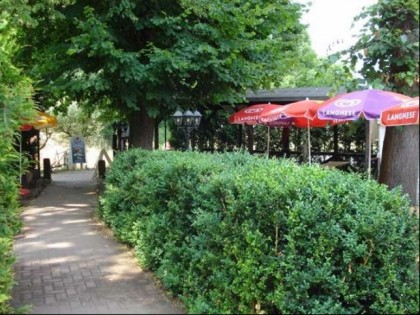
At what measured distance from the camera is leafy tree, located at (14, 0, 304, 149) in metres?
12.4

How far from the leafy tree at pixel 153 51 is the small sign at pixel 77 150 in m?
18.7

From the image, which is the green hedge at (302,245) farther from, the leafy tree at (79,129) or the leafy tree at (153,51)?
the leafy tree at (79,129)

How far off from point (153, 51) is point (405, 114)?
29.7 ft

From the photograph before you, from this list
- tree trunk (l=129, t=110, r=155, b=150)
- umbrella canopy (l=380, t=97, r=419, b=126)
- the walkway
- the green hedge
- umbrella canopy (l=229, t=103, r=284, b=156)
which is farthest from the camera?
umbrella canopy (l=229, t=103, r=284, b=156)

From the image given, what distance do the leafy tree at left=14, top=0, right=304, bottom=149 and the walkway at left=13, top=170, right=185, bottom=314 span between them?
3.83 metres

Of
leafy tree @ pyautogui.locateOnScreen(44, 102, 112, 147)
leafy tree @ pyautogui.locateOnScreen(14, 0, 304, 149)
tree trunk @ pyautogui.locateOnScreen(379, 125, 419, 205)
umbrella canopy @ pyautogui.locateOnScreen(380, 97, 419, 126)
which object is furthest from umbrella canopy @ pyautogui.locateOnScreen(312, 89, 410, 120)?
leafy tree @ pyautogui.locateOnScreen(44, 102, 112, 147)

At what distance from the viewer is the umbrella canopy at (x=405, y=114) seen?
13.7 feet

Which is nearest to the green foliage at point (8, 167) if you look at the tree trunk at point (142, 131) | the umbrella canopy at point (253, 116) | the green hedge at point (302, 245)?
the green hedge at point (302, 245)

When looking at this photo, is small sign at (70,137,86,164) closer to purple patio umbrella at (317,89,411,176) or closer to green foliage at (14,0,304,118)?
green foliage at (14,0,304,118)

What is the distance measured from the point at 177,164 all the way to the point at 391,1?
334 centimetres

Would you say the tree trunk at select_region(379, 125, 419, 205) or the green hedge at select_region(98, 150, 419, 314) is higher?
the tree trunk at select_region(379, 125, 419, 205)

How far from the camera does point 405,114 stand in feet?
14.7

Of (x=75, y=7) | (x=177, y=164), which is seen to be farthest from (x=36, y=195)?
(x=177, y=164)

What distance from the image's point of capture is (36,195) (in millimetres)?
15781
